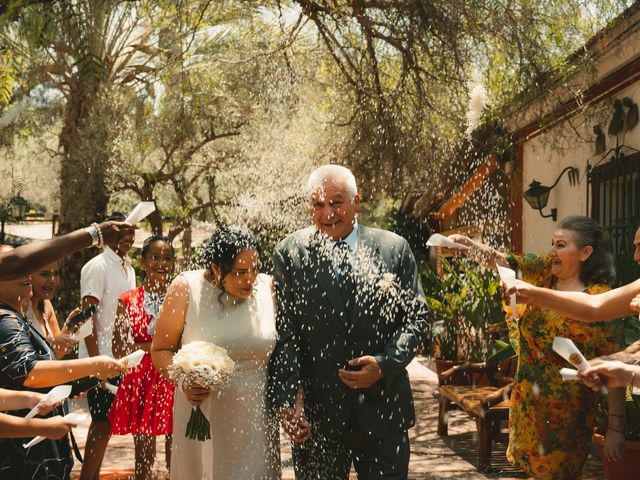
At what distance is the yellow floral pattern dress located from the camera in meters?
4.23

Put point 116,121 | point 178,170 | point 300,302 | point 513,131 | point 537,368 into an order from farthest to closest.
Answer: point 178,170 → point 116,121 → point 513,131 → point 537,368 → point 300,302

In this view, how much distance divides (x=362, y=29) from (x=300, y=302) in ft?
15.7

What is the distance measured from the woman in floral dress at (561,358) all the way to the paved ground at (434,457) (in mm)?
2161

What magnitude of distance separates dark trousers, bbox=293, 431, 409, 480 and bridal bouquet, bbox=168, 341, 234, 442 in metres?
0.47

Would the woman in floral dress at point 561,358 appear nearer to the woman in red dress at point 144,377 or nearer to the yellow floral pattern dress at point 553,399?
the yellow floral pattern dress at point 553,399

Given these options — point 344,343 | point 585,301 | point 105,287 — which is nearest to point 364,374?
point 344,343

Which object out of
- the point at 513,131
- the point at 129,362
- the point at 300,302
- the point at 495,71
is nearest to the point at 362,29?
the point at 495,71

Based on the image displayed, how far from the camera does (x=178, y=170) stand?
16.9 meters

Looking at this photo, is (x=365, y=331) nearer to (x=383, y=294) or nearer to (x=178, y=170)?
(x=383, y=294)

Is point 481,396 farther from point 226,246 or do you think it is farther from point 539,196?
point 226,246

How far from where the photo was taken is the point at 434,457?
720 centimetres

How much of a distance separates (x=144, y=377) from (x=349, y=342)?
83.4 inches

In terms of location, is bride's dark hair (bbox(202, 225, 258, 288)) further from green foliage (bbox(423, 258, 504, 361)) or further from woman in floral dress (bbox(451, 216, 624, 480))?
green foliage (bbox(423, 258, 504, 361))

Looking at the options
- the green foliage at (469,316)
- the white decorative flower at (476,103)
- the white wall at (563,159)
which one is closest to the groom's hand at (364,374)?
the white wall at (563,159)
